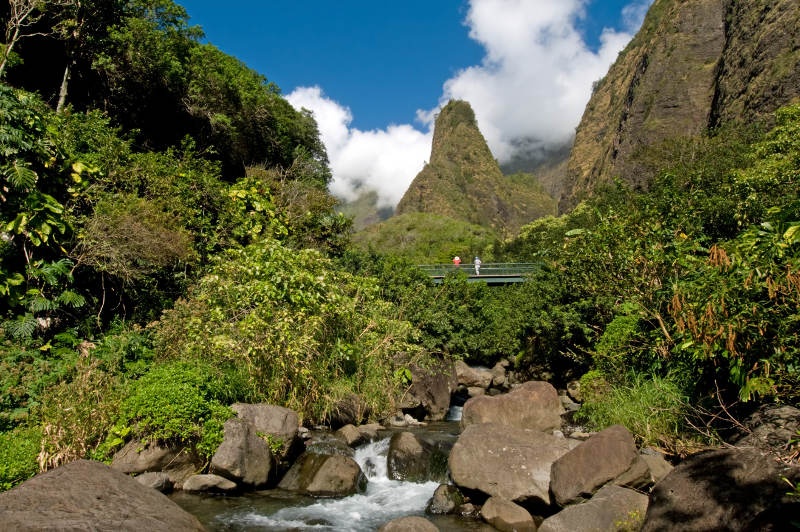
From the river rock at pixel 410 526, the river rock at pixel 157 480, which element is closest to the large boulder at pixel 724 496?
the river rock at pixel 410 526

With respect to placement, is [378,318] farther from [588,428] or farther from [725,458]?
[725,458]

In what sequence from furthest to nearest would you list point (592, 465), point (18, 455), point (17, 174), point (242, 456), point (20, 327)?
point (17, 174) → point (20, 327) → point (242, 456) → point (592, 465) → point (18, 455)

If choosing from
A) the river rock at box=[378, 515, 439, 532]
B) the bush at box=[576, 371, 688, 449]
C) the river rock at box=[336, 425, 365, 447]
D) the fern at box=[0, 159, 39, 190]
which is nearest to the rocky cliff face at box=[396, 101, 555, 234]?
the bush at box=[576, 371, 688, 449]

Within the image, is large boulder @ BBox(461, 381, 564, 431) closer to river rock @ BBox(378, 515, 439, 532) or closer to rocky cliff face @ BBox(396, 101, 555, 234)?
river rock @ BBox(378, 515, 439, 532)

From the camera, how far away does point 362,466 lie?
10016 millimetres

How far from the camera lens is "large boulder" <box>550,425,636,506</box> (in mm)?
7430

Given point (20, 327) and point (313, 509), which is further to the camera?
point (20, 327)

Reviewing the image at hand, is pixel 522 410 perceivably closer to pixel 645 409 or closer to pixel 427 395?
pixel 645 409

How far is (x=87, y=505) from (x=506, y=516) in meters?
5.32

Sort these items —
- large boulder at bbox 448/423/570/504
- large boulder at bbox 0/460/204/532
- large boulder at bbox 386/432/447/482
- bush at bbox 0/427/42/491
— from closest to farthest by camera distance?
large boulder at bbox 0/460/204/532
bush at bbox 0/427/42/491
large boulder at bbox 448/423/570/504
large boulder at bbox 386/432/447/482

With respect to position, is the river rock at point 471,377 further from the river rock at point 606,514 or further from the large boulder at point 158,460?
the river rock at point 606,514

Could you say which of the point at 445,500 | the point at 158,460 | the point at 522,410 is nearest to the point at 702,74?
the point at 522,410

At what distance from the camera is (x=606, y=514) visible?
6586 mm

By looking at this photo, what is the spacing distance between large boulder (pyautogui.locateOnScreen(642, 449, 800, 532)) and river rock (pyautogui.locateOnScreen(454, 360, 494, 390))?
1472cm
